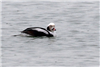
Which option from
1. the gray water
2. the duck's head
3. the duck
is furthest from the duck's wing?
the duck's head

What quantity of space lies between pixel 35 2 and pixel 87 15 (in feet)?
12.1

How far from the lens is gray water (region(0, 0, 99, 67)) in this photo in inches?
693

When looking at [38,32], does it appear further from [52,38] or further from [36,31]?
[52,38]

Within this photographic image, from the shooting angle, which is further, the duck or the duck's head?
the duck's head

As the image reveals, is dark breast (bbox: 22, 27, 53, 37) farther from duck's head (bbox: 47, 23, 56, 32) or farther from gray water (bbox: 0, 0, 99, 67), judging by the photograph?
duck's head (bbox: 47, 23, 56, 32)

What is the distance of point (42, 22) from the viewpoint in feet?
77.7

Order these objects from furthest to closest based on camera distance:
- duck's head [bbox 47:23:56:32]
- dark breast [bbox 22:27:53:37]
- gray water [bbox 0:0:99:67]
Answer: duck's head [bbox 47:23:56:32] < dark breast [bbox 22:27:53:37] < gray water [bbox 0:0:99:67]

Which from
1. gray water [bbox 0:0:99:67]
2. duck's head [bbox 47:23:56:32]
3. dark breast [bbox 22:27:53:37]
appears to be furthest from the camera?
duck's head [bbox 47:23:56:32]

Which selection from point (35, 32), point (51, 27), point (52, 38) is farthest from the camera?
point (51, 27)

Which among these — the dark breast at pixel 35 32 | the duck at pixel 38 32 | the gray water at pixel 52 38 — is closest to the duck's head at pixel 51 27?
the duck at pixel 38 32

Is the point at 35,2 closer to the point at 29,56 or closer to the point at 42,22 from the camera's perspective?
the point at 42,22

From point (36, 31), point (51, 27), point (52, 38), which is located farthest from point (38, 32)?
point (51, 27)

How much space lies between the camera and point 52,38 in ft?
69.3

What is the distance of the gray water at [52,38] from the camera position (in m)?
17.6
